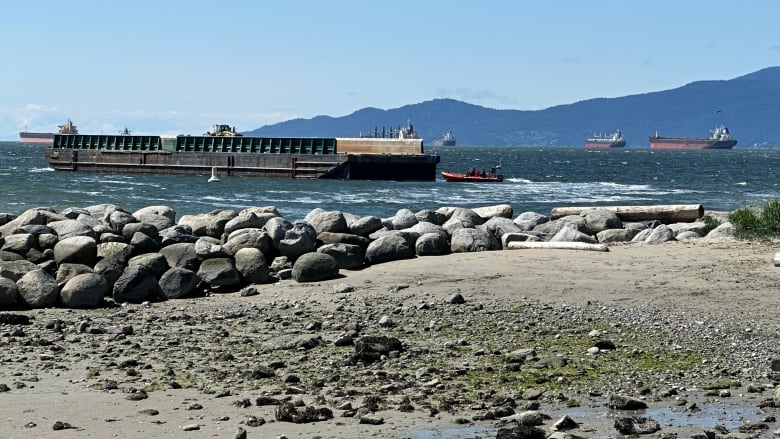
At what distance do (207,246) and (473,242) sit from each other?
3955 millimetres

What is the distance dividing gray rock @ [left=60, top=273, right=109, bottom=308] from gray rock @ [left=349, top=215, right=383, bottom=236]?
200 inches

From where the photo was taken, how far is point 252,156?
233 ft

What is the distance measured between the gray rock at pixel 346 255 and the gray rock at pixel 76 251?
325 cm

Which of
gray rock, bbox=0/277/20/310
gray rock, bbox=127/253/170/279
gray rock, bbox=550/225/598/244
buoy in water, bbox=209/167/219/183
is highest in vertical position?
gray rock, bbox=550/225/598/244

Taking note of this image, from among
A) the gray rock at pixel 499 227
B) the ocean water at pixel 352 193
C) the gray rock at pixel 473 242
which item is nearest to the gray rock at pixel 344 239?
the gray rock at pixel 473 242

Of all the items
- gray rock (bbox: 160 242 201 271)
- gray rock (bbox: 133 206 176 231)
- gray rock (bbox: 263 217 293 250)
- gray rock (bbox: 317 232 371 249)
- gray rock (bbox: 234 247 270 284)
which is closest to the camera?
gray rock (bbox: 234 247 270 284)

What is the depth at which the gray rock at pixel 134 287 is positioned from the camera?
A: 51.5 ft

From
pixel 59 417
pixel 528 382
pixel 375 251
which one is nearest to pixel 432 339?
pixel 528 382

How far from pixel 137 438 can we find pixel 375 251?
360 inches

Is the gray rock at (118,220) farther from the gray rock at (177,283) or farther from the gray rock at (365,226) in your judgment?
the gray rock at (365,226)

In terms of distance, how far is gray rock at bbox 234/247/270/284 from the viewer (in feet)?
55.5

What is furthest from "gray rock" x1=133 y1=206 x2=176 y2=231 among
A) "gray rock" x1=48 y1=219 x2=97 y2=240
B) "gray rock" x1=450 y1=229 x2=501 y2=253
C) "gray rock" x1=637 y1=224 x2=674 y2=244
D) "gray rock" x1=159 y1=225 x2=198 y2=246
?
"gray rock" x1=637 y1=224 x2=674 y2=244

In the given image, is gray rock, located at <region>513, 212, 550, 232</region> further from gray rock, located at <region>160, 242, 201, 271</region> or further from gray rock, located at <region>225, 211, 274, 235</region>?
gray rock, located at <region>160, 242, 201, 271</region>

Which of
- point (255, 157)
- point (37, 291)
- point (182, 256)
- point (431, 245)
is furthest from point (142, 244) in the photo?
point (255, 157)
